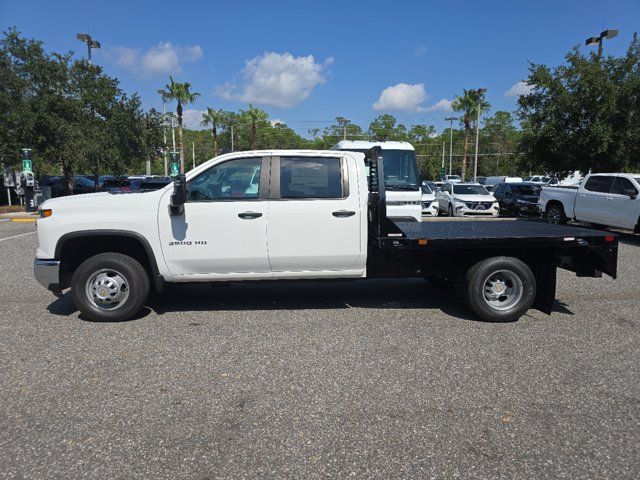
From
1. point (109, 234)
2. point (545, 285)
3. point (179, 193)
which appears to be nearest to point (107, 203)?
point (109, 234)

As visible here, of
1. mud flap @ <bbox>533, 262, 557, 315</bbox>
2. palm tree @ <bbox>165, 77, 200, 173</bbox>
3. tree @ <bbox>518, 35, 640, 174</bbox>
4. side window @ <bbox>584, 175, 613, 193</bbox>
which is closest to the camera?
mud flap @ <bbox>533, 262, 557, 315</bbox>

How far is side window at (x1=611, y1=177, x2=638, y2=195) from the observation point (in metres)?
12.7

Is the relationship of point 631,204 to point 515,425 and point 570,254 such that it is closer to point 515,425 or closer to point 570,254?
point 570,254

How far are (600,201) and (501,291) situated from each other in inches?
389

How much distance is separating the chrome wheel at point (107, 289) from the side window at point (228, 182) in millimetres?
1251

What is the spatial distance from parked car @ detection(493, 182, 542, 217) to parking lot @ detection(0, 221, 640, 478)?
13293 millimetres

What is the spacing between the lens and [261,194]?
549cm

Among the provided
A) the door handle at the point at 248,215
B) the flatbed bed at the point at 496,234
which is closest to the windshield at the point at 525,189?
the flatbed bed at the point at 496,234

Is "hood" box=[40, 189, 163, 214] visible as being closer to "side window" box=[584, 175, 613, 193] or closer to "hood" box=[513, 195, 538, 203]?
"side window" box=[584, 175, 613, 193]

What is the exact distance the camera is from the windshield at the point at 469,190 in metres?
Answer: 19.8

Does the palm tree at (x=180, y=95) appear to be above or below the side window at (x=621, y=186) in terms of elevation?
above

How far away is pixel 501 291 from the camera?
5.66 meters

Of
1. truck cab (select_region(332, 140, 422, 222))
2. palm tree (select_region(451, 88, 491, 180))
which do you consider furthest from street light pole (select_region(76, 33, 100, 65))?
palm tree (select_region(451, 88, 491, 180))

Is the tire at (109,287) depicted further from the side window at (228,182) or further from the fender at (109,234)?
the side window at (228,182)
